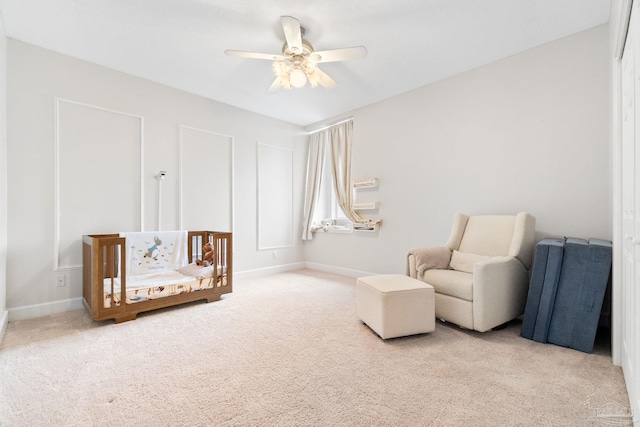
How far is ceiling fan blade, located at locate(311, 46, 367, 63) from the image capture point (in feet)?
7.75

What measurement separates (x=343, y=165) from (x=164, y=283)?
9.77 ft

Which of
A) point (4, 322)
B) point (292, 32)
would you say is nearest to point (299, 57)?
point (292, 32)

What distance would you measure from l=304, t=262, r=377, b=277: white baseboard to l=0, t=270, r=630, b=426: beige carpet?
1.81 metres

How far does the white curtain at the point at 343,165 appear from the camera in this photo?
14.9ft

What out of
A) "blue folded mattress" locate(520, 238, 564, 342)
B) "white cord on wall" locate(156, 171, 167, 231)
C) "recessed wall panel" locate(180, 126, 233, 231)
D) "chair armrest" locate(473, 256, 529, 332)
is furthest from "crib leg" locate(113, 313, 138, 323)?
"blue folded mattress" locate(520, 238, 564, 342)

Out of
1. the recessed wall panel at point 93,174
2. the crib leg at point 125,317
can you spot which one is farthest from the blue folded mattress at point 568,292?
the recessed wall panel at point 93,174

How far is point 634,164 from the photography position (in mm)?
1396

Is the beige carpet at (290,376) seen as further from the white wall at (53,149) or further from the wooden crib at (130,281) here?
the white wall at (53,149)

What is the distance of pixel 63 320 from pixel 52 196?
4.00ft

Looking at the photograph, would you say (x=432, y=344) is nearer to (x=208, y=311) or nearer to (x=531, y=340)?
Result: (x=531, y=340)

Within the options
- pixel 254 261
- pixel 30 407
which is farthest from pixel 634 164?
pixel 254 261

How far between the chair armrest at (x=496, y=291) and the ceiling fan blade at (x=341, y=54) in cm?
196

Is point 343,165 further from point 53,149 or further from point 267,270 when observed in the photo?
point 53,149

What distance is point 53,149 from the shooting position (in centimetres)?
289
